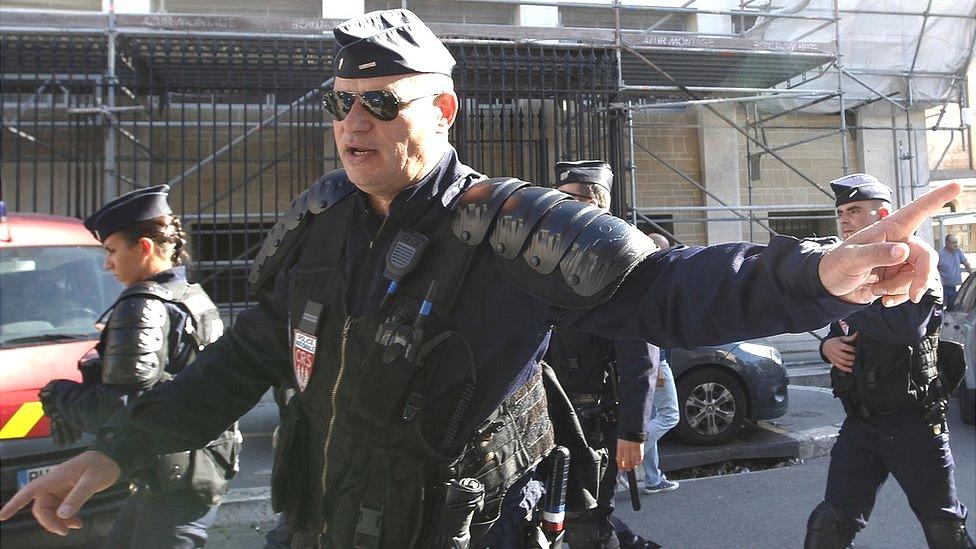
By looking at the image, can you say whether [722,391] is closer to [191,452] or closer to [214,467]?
[214,467]

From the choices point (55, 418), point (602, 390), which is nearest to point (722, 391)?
point (602, 390)

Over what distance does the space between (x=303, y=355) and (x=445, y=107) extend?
0.69m

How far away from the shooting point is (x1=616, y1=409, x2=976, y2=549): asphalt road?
15.3 ft

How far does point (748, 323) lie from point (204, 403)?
1.39 metres

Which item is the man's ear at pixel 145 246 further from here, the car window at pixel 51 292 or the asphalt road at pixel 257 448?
the asphalt road at pixel 257 448

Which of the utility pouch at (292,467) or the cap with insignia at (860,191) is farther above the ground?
the cap with insignia at (860,191)

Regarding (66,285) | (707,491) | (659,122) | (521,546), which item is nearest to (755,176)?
(659,122)

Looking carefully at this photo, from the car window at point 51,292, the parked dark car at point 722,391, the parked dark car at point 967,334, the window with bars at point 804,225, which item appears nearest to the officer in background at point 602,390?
the parked dark car at point 722,391

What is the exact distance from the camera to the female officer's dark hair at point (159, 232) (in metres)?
3.03

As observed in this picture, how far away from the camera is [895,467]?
330cm

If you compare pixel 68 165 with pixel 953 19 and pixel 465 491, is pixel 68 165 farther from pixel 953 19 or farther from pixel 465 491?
pixel 953 19

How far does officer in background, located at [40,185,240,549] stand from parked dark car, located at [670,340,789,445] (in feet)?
14.6

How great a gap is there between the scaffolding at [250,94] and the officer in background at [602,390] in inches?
173

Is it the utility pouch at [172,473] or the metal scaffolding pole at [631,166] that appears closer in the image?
the utility pouch at [172,473]
